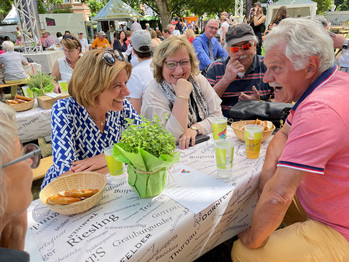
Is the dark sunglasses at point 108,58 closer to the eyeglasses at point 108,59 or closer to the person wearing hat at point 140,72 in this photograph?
the eyeglasses at point 108,59

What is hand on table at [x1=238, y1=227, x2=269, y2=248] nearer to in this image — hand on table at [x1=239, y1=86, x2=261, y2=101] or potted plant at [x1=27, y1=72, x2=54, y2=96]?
hand on table at [x1=239, y1=86, x2=261, y2=101]

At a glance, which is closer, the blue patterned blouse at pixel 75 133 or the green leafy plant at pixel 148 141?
the green leafy plant at pixel 148 141

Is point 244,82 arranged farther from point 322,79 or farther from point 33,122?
point 33,122

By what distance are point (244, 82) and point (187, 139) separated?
57.3 inches

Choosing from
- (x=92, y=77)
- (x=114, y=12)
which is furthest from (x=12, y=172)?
(x=114, y=12)

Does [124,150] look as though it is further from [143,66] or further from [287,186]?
[143,66]

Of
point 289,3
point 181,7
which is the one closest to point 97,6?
point 181,7

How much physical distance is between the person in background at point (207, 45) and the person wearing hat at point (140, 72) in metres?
1.79

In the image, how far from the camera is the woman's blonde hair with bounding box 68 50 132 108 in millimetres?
1859

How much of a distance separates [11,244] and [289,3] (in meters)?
19.6

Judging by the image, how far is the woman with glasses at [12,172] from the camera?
68 centimetres

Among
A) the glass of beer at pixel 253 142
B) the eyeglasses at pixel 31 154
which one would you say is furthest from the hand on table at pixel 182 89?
the eyeglasses at pixel 31 154

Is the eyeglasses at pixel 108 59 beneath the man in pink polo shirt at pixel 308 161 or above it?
above

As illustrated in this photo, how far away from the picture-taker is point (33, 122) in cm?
340
